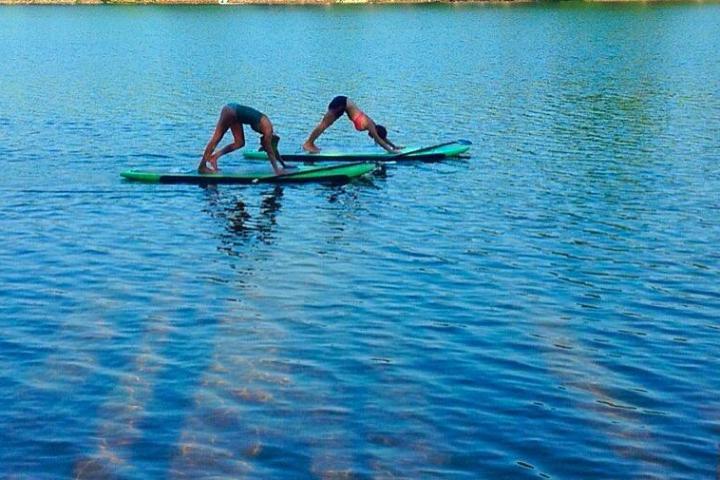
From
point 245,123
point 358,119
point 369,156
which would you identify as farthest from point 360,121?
point 245,123

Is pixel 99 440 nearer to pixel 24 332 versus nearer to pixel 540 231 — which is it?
pixel 24 332

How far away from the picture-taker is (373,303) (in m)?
17.7

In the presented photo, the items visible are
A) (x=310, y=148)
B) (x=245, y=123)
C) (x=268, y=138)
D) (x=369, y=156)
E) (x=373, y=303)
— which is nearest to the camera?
(x=373, y=303)

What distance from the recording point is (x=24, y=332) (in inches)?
639

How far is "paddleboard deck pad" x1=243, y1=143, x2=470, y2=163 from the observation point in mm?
31094

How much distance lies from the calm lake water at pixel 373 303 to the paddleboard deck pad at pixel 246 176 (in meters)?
Answer: 0.44

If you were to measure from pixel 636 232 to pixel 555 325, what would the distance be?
6.68 m

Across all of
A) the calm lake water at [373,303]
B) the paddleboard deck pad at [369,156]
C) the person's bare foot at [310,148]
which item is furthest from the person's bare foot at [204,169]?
the person's bare foot at [310,148]

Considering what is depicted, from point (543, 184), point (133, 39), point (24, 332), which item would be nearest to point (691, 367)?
point (24, 332)

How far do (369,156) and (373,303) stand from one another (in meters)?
13.8

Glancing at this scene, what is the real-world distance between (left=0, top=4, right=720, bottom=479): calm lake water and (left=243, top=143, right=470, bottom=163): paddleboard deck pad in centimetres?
76

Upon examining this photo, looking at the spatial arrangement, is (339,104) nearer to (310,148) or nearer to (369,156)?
(310,148)

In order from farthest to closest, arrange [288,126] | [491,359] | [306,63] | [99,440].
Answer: [306,63] → [288,126] → [491,359] → [99,440]

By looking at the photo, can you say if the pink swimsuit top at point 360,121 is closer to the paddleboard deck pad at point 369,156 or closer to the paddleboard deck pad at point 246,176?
the paddleboard deck pad at point 369,156
